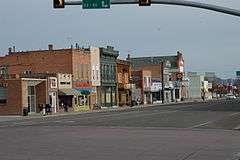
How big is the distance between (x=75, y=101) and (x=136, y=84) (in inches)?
1498

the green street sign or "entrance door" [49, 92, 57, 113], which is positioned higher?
the green street sign

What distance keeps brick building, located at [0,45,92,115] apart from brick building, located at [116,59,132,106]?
15406 mm

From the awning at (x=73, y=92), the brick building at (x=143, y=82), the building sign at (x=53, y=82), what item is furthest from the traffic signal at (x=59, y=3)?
the brick building at (x=143, y=82)

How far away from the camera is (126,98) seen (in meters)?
104

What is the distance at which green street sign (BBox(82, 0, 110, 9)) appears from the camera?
2017 centimetres

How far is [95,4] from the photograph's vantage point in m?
20.8

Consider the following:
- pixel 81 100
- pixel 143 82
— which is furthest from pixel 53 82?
pixel 143 82

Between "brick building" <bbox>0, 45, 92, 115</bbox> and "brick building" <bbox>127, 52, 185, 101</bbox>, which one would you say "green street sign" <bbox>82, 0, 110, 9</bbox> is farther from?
"brick building" <bbox>127, 52, 185, 101</bbox>

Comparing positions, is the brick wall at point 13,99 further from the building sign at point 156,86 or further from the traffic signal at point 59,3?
the building sign at point 156,86

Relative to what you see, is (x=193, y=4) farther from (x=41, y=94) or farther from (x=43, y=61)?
(x=43, y=61)

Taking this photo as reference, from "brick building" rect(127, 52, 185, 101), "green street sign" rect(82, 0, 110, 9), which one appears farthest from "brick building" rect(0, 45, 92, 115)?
"green street sign" rect(82, 0, 110, 9)

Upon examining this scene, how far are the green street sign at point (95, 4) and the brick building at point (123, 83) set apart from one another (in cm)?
7758

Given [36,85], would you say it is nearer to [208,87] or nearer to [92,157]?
[92,157]

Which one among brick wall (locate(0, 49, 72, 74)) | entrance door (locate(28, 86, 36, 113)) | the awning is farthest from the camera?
brick wall (locate(0, 49, 72, 74))
